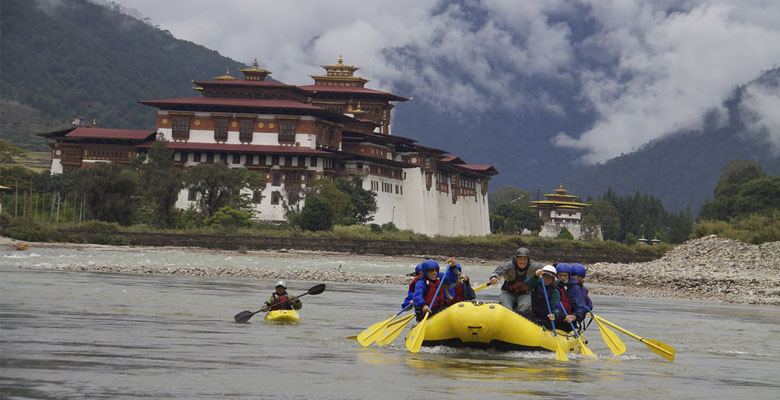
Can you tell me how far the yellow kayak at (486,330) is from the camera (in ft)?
57.5

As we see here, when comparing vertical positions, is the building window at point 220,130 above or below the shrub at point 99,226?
above

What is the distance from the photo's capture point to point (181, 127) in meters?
103

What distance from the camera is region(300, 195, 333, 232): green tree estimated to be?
8494 cm

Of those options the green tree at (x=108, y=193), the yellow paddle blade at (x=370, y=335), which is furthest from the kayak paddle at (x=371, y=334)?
the green tree at (x=108, y=193)

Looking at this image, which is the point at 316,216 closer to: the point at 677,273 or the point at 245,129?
the point at 245,129

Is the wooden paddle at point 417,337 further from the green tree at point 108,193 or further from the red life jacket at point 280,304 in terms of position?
the green tree at point 108,193

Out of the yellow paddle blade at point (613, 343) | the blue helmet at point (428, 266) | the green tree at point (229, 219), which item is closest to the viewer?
the blue helmet at point (428, 266)

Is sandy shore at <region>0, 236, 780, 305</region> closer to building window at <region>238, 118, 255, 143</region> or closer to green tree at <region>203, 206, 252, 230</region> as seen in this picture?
green tree at <region>203, 206, 252, 230</region>

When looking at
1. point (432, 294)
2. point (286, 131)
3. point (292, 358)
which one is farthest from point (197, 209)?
point (292, 358)

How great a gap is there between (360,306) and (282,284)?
658 centimetres

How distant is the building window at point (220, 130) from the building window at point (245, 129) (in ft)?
4.16

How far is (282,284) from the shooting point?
2442 centimetres

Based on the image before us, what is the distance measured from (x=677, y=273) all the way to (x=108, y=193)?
4320 centimetres

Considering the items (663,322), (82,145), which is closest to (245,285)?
(663,322)
